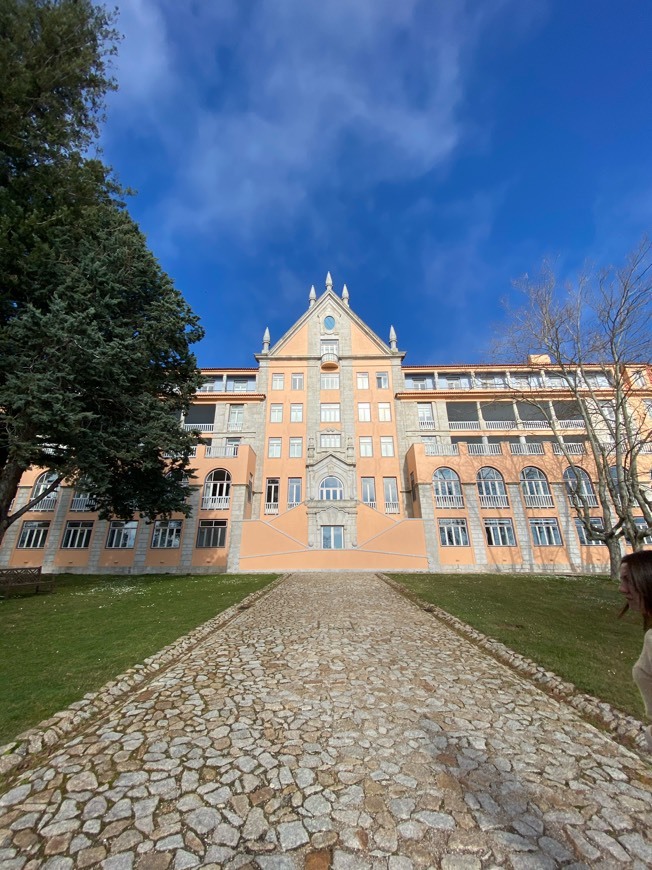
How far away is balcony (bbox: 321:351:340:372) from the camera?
121ft

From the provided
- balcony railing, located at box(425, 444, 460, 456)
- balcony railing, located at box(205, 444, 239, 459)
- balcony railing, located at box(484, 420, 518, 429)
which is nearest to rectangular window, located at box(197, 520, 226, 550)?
balcony railing, located at box(205, 444, 239, 459)

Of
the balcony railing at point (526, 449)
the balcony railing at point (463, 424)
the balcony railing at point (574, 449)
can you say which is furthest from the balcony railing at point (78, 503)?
the balcony railing at point (574, 449)

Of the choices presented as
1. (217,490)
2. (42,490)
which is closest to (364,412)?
(217,490)

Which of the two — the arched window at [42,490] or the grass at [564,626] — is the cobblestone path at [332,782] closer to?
→ the grass at [564,626]

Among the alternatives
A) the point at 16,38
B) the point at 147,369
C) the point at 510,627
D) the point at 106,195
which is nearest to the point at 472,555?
the point at 510,627

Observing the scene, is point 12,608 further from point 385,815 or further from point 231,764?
point 385,815

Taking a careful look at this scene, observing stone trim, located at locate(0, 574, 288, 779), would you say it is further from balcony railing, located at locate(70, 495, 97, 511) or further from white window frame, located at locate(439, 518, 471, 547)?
balcony railing, located at locate(70, 495, 97, 511)

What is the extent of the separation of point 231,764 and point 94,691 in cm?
283

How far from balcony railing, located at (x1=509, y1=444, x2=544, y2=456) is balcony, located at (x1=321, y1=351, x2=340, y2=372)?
17607 mm

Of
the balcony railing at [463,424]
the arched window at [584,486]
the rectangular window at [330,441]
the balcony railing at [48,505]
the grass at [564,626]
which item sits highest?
the balcony railing at [463,424]

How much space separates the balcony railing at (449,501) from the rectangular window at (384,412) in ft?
29.8

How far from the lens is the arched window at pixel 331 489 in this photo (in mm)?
31377

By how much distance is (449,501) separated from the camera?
97.1 ft

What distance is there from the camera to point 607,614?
11047mm
